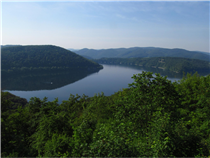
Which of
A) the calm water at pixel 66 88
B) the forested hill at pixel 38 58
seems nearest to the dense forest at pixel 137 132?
the calm water at pixel 66 88

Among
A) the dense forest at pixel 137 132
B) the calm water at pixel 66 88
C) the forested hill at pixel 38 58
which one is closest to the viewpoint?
the dense forest at pixel 137 132

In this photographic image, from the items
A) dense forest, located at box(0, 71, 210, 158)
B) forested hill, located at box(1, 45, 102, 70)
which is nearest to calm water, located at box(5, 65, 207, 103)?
dense forest, located at box(0, 71, 210, 158)

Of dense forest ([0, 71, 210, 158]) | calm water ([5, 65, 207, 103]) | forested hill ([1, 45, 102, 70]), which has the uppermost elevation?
forested hill ([1, 45, 102, 70])

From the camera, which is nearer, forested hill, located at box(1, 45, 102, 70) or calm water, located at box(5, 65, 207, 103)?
calm water, located at box(5, 65, 207, 103)

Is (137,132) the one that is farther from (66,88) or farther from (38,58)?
(38,58)

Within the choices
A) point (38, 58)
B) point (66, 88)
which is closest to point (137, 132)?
point (66, 88)

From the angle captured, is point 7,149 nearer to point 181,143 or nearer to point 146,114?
point 146,114

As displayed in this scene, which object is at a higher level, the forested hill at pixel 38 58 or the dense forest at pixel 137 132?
the forested hill at pixel 38 58

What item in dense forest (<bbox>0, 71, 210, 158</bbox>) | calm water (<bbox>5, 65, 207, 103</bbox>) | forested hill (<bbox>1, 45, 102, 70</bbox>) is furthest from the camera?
forested hill (<bbox>1, 45, 102, 70</bbox>)

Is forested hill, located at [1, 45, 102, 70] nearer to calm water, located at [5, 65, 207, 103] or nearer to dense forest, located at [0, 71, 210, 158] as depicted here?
calm water, located at [5, 65, 207, 103]

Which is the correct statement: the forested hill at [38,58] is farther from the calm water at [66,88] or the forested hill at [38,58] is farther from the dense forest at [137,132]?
the dense forest at [137,132]
